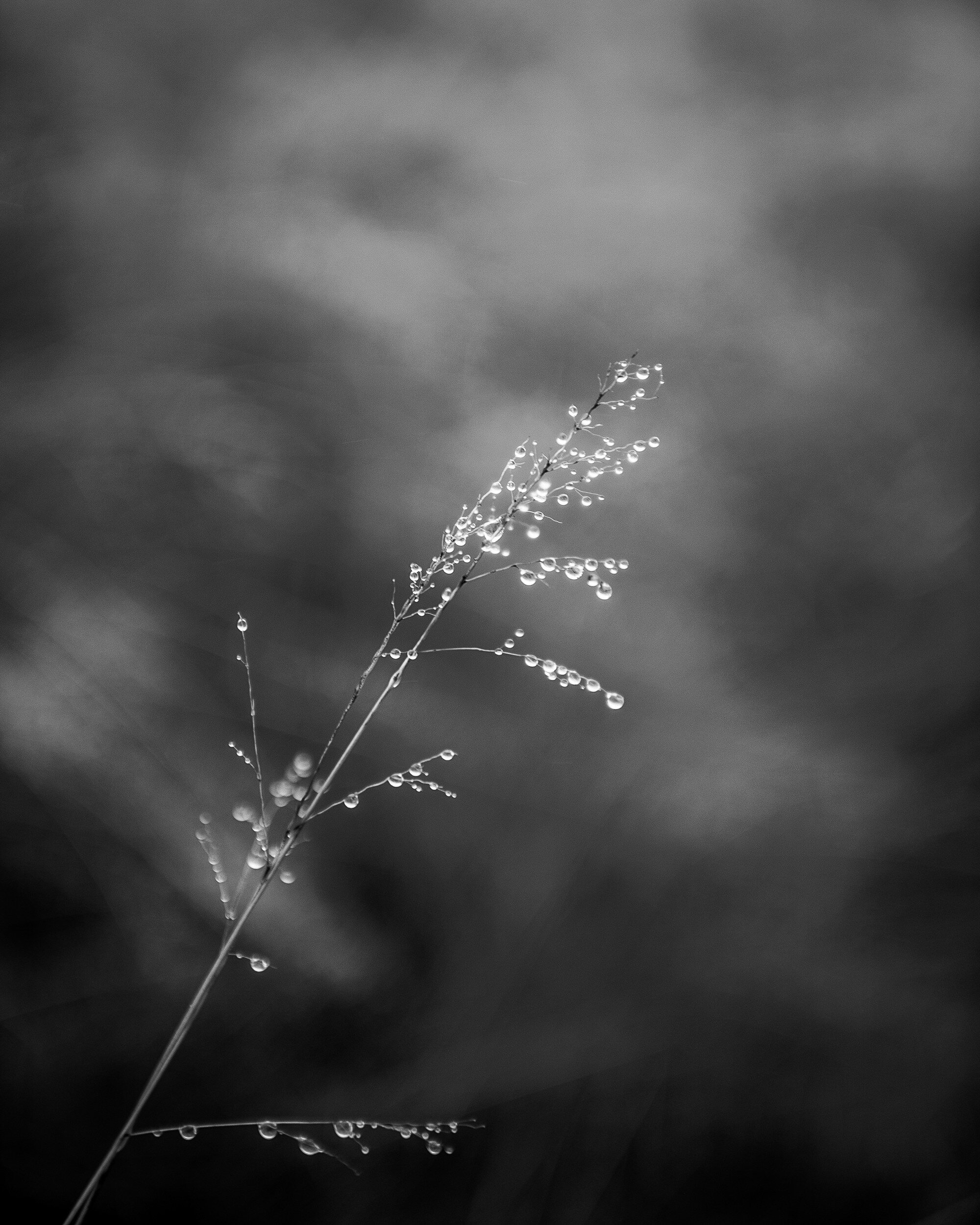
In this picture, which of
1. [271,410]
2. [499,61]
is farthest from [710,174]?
[271,410]

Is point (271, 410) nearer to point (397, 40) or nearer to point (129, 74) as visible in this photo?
point (129, 74)

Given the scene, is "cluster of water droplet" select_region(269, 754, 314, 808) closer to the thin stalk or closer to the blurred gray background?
the thin stalk

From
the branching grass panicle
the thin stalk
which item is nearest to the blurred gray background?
the branching grass panicle

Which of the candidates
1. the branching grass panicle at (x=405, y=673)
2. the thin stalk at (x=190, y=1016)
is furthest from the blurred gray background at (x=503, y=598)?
the thin stalk at (x=190, y=1016)

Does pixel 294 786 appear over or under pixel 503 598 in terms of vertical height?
under

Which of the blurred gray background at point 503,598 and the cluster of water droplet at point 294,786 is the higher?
the blurred gray background at point 503,598

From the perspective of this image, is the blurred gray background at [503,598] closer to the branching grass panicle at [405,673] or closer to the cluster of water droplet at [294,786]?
the branching grass panicle at [405,673]

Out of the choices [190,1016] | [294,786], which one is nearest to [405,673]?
[294,786]

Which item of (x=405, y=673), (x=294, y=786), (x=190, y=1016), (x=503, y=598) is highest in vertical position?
(x=503, y=598)

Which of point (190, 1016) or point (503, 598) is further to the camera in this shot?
point (503, 598)

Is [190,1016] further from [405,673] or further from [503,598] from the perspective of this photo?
[503,598]
